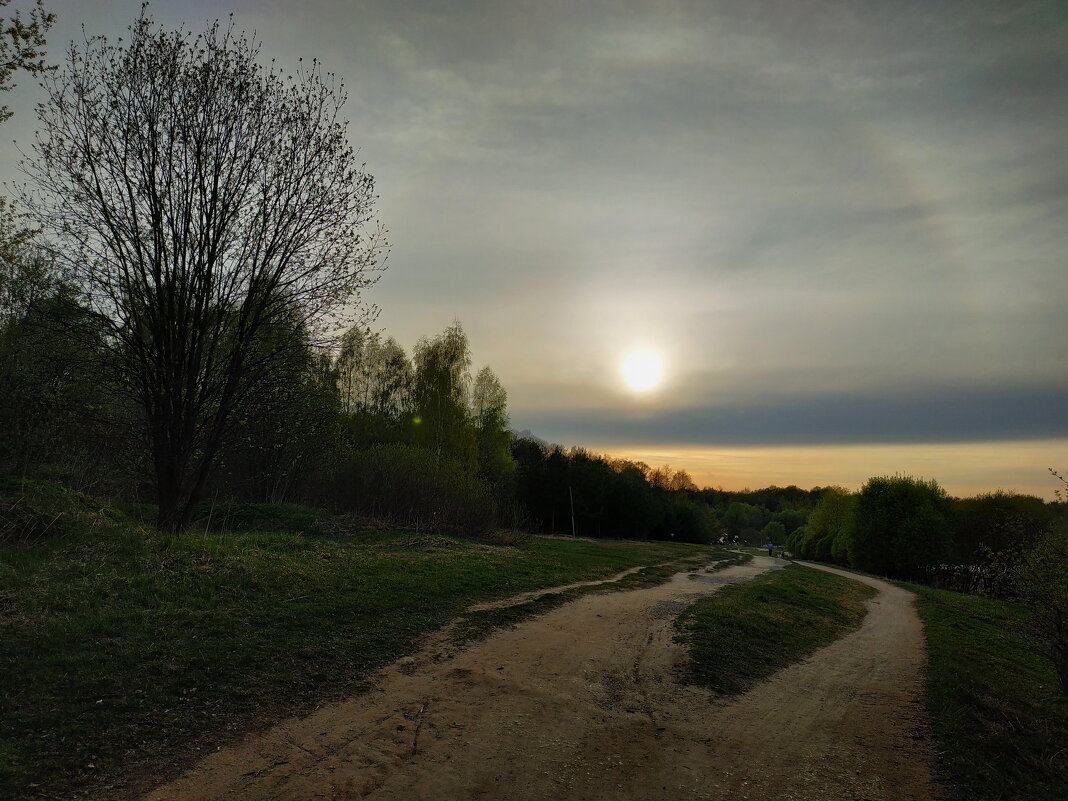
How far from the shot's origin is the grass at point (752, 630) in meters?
9.51

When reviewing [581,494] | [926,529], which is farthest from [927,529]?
[581,494]

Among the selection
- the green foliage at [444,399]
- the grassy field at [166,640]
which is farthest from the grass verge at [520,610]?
the green foliage at [444,399]

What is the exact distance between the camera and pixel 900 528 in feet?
149

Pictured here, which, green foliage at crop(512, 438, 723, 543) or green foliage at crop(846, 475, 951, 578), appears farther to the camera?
green foliage at crop(512, 438, 723, 543)

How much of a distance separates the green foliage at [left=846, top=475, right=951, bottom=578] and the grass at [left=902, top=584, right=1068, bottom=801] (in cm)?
3379

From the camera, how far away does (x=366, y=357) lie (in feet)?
157

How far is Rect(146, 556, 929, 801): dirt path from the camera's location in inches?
213

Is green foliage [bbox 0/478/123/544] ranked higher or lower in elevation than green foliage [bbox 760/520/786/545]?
higher

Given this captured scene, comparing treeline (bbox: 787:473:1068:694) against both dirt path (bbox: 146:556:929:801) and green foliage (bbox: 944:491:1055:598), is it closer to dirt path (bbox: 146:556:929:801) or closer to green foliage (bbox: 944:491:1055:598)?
green foliage (bbox: 944:491:1055:598)

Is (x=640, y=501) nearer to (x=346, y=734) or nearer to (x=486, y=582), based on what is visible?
(x=486, y=582)

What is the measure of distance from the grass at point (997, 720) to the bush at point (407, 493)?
18.0m

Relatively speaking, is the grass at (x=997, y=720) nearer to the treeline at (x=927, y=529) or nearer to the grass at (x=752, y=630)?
the grass at (x=752, y=630)

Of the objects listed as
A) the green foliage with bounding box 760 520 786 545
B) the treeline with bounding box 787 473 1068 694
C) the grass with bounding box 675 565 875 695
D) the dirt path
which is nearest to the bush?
the grass with bounding box 675 565 875 695

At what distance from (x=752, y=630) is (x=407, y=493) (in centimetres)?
1756
